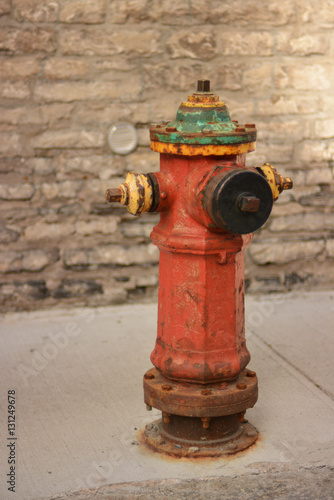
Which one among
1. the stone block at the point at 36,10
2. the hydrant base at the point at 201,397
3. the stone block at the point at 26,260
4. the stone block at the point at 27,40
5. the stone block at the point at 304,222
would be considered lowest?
the hydrant base at the point at 201,397

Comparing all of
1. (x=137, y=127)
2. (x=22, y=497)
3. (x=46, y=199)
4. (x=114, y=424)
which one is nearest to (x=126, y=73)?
(x=137, y=127)

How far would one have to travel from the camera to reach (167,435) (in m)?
2.68

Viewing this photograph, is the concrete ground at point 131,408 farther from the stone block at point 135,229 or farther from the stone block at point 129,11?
the stone block at point 129,11

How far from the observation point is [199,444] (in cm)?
259

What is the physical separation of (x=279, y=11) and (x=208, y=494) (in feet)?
9.52

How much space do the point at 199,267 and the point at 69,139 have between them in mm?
1867

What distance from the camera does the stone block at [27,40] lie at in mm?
3879

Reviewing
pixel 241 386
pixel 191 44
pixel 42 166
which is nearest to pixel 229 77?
pixel 191 44

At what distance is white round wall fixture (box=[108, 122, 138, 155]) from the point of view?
4047mm

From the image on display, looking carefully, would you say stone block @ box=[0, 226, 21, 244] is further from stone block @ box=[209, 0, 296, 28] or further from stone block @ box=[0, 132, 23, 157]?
stone block @ box=[209, 0, 296, 28]

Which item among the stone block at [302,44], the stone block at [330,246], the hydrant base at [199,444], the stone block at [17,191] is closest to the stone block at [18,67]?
the stone block at [17,191]

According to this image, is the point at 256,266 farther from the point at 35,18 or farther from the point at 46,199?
the point at 35,18

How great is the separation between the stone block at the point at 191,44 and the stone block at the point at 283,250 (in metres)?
1.19

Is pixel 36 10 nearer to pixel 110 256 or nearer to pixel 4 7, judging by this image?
pixel 4 7
